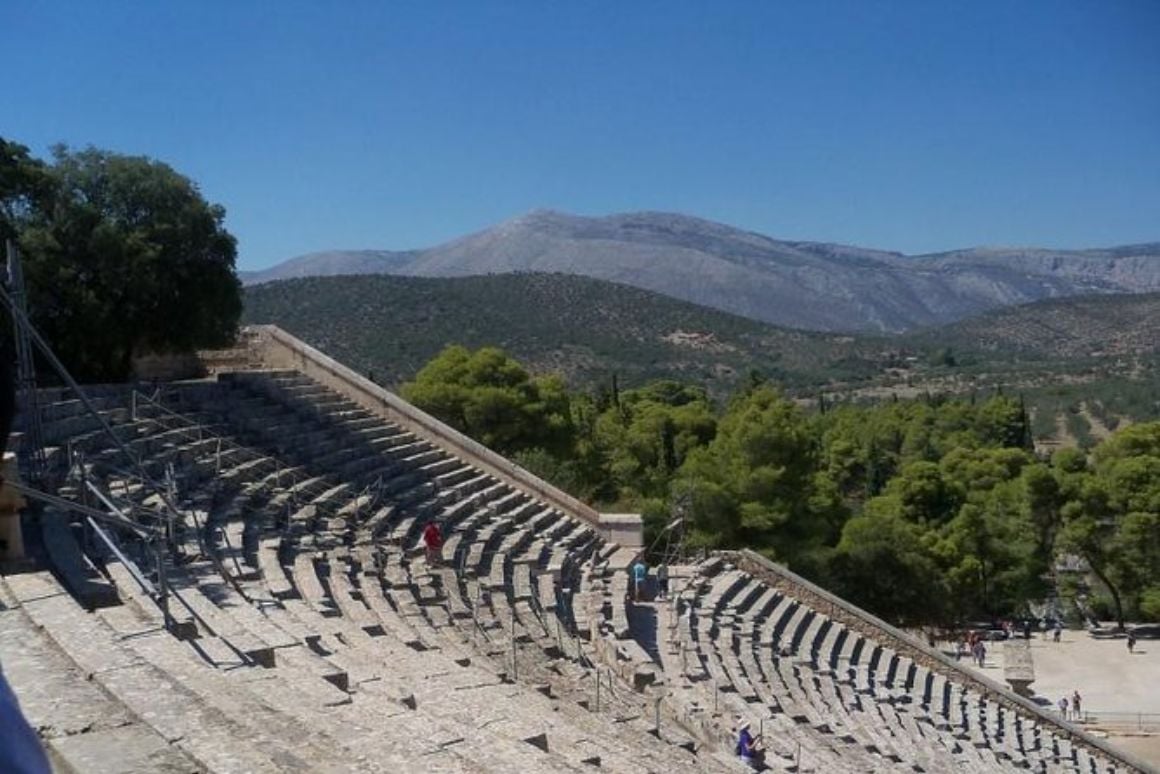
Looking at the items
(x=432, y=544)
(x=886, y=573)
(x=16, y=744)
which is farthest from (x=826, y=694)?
(x=16, y=744)

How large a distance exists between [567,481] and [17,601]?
2131 centimetres

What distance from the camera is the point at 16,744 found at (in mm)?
1682

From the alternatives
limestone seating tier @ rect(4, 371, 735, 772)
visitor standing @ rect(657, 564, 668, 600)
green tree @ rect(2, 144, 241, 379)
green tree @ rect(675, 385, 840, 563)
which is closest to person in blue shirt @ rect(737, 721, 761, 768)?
limestone seating tier @ rect(4, 371, 735, 772)

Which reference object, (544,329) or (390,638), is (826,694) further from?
(544,329)

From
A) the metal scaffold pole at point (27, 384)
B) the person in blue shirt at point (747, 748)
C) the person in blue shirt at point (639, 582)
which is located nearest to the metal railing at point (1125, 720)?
the person in blue shirt at point (639, 582)

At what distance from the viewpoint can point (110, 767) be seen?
13.6ft

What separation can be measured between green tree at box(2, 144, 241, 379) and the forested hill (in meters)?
44.2

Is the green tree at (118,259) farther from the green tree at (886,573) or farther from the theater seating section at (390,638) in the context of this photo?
the green tree at (886,573)

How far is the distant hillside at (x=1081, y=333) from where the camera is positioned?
6358 inches

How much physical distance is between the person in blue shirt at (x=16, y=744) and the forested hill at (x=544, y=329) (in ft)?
212

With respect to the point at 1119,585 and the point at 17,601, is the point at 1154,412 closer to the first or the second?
the point at 1119,585

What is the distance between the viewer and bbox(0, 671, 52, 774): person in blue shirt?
1648 mm

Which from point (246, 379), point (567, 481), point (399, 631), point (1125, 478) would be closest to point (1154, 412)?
point (1125, 478)

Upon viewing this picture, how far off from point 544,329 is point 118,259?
293 ft
